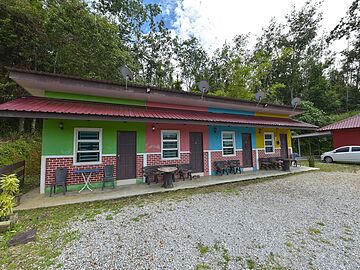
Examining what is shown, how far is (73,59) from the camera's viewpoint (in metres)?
12.8

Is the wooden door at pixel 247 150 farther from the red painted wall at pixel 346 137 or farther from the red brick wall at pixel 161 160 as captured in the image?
the red painted wall at pixel 346 137

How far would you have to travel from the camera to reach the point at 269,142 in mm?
11219

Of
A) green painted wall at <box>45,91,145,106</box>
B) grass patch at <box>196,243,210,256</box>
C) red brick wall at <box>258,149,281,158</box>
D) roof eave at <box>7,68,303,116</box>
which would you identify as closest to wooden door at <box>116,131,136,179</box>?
green painted wall at <box>45,91,145,106</box>

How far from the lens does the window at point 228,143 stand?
9594 millimetres

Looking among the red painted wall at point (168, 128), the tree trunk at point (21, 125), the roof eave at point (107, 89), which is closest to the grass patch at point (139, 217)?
the red painted wall at point (168, 128)

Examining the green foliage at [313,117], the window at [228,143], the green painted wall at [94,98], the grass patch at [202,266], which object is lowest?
the grass patch at [202,266]

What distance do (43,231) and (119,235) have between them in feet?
5.44

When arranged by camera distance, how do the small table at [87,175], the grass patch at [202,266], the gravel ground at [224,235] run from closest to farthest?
the grass patch at [202,266]
the gravel ground at [224,235]
the small table at [87,175]

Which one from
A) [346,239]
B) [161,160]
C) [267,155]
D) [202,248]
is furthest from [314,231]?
[267,155]

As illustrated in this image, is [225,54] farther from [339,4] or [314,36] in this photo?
[339,4]

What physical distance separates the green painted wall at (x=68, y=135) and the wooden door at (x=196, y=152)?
131 inches

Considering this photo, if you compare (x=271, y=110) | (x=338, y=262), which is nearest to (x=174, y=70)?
(x=271, y=110)

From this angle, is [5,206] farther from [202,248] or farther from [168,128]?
[168,128]

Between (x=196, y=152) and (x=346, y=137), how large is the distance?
15641 millimetres
